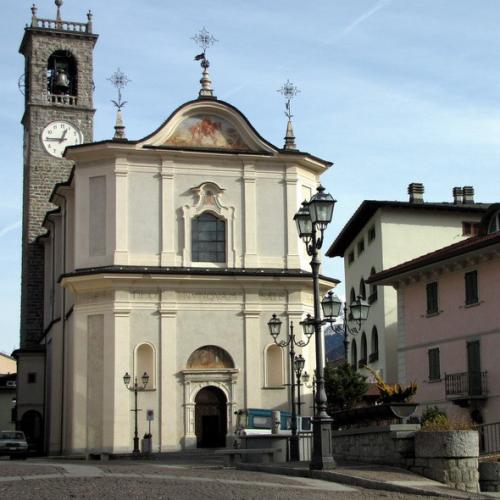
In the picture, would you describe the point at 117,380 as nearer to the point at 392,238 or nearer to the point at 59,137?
the point at 392,238

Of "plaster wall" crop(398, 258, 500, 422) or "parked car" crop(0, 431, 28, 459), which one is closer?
"plaster wall" crop(398, 258, 500, 422)

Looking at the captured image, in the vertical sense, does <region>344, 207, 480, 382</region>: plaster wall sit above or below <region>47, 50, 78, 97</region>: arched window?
below

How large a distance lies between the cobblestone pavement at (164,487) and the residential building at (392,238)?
33.3 meters

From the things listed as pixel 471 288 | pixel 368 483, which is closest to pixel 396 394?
pixel 368 483

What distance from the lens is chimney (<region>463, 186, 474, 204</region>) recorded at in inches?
2427

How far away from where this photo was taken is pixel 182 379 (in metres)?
44.8

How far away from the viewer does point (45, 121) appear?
62.9 meters

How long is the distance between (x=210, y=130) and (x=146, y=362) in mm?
10885

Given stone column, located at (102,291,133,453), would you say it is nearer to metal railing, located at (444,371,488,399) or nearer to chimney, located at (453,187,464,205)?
metal railing, located at (444,371,488,399)

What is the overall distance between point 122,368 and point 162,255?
17.2 feet

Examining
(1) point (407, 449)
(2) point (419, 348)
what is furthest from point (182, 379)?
(1) point (407, 449)

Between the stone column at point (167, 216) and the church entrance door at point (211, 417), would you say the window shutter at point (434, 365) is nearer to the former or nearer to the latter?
the church entrance door at point (211, 417)

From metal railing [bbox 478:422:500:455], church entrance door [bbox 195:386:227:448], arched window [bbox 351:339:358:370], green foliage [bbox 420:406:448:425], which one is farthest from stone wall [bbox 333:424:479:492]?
arched window [bbox 351:339:358:370]

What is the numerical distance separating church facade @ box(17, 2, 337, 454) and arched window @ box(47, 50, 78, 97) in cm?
1780
